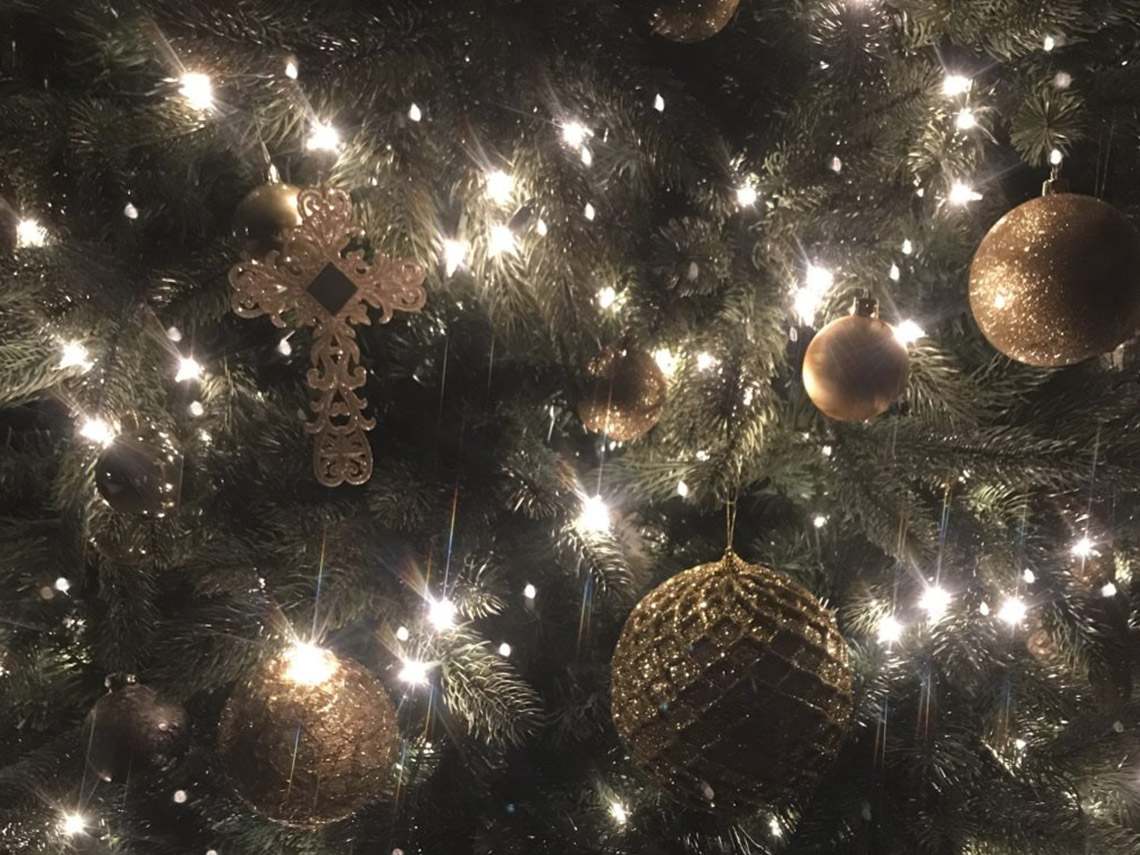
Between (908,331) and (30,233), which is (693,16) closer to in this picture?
(908,331)

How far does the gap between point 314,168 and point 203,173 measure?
5.2 inches

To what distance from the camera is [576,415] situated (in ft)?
3.59

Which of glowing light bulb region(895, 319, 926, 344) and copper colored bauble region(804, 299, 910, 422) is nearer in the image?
copper colored bauble region(804, 299, 910, 422)

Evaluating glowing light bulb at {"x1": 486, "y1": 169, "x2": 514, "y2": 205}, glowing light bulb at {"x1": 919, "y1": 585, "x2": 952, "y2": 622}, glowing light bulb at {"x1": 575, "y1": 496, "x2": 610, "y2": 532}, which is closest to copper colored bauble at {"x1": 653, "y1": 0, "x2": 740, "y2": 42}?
glowing light bulb at {"x1": 486, "y1": 169, "x2": 514, "y2": 205}

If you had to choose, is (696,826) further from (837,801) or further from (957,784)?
(957,784)

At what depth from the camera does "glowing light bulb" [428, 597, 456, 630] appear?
3.21 ft

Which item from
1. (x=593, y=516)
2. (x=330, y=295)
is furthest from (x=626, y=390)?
(x=330, y=295)

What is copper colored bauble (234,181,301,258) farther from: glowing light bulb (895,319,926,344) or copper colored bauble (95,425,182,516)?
glowing light bulb (895,319,926,344)

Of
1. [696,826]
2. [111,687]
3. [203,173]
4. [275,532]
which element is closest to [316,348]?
[275,532]

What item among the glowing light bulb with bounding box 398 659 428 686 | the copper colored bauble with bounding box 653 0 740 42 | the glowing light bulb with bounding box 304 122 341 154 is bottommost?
the glowing light bulb with bounding box 398 659 428 686

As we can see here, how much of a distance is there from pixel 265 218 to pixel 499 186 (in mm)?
222

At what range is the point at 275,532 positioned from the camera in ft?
3.15

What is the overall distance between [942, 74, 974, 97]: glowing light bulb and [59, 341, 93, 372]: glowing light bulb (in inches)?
31.1

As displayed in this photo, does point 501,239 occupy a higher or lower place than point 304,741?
higher
